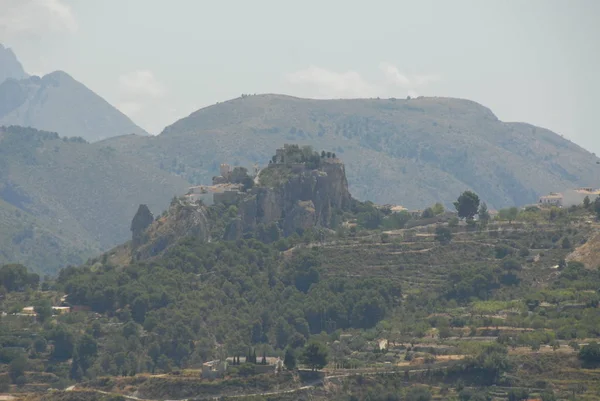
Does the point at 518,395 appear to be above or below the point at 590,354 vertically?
below

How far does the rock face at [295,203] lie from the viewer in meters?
166

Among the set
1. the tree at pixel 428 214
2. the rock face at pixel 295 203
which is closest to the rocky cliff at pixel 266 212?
the rock face at pixel 295 203

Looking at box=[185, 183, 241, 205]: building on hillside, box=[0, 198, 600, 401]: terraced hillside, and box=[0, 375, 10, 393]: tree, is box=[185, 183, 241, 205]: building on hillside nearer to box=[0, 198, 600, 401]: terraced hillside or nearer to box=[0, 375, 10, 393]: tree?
box=[0, 198, 600, 401]: terraced hillside

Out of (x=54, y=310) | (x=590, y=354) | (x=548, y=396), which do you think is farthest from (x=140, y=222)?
(x=548, y=396)

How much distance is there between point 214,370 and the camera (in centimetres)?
11088

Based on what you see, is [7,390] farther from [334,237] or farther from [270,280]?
[334,237]

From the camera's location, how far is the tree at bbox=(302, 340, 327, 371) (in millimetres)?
110438

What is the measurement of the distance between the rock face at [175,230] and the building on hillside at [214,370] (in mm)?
48981

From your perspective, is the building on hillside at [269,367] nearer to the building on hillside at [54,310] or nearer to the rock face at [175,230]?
the building on hillside at [54,310]

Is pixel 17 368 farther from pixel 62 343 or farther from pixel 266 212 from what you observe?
pixel 266 212

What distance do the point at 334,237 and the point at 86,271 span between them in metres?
23.8

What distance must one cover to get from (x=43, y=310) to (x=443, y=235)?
38.0 meters

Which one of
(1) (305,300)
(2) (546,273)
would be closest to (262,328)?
(1) (305,300)

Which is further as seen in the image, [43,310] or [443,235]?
[443,235]
